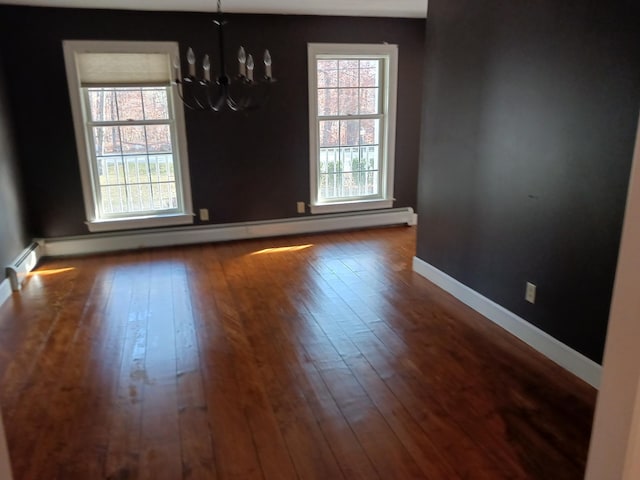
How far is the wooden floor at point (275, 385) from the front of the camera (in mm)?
2084

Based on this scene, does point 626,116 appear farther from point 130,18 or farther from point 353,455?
point 130,18

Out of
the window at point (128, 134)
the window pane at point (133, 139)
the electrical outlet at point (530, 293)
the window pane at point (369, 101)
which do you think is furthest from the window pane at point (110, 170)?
the electrical outlet at point (530, 293)

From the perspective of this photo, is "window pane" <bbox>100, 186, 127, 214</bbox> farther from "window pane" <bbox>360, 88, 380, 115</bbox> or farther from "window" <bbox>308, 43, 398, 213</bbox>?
"window pane" <bbox>360, 88, 380, 115</bbox>

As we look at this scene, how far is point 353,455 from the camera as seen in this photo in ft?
6.89

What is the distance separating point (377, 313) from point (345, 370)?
2.71 feet

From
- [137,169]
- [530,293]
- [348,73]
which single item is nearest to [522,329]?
[530,293]

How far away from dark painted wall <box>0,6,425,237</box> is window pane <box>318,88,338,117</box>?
19 cm

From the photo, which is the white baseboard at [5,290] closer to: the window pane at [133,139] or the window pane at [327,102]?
the window pane at [133,139]

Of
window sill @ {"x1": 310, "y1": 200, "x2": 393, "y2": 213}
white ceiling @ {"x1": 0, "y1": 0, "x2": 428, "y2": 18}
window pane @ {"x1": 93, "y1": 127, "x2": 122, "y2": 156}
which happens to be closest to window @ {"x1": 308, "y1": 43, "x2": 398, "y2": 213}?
window sill @ {"x1": 310, "y1": 200, "x2": 393, "y2": 213}

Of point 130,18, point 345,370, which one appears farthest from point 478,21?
point 130,18

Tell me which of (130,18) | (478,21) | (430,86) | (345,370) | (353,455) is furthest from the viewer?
(130,18)

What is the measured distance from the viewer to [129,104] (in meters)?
4.84

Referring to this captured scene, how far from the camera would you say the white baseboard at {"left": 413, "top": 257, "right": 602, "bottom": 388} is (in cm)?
262

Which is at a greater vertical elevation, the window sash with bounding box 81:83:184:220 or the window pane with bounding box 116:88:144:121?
the window pane with bounding box 116:88:144:121
